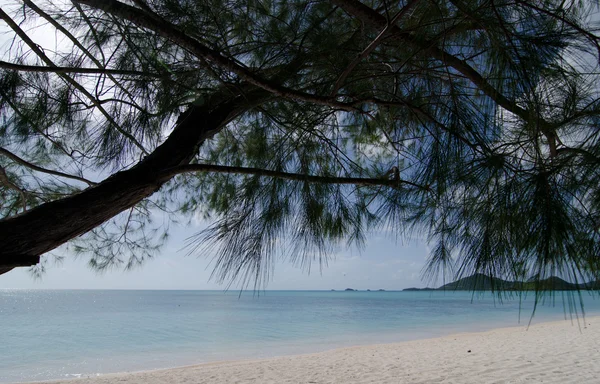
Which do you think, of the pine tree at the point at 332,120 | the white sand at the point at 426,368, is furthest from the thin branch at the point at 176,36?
the white sand at the point at 426,368

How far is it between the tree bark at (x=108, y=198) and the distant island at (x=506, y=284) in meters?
0.84

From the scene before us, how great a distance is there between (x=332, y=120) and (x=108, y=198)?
1.07 m

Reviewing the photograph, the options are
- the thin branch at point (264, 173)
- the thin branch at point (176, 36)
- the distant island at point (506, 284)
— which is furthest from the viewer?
the thin branch at point (264, 173)

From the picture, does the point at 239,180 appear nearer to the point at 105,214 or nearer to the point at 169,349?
the point at 105,214

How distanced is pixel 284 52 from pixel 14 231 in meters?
0.96

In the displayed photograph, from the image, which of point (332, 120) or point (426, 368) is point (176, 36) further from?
point (426, 368)

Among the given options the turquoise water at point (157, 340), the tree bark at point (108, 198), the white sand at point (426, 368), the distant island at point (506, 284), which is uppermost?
the tree bark at point (108, 198)

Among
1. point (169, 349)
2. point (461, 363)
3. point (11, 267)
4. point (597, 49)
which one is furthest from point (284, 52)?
point (169, 349)

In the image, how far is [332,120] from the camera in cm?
198

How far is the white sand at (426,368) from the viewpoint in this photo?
166 inches

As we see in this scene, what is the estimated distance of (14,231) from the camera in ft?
3.66

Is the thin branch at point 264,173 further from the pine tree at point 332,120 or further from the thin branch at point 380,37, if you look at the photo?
the thin branch at point 380,37

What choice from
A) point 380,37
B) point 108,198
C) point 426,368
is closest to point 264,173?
point 108,198

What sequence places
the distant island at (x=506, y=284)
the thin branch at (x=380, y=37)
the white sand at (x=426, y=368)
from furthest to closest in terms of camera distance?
the white sand at (x=426, y=368) < the thin branch at (x=380, y=37) < the distant island at (x=506, y=284)
